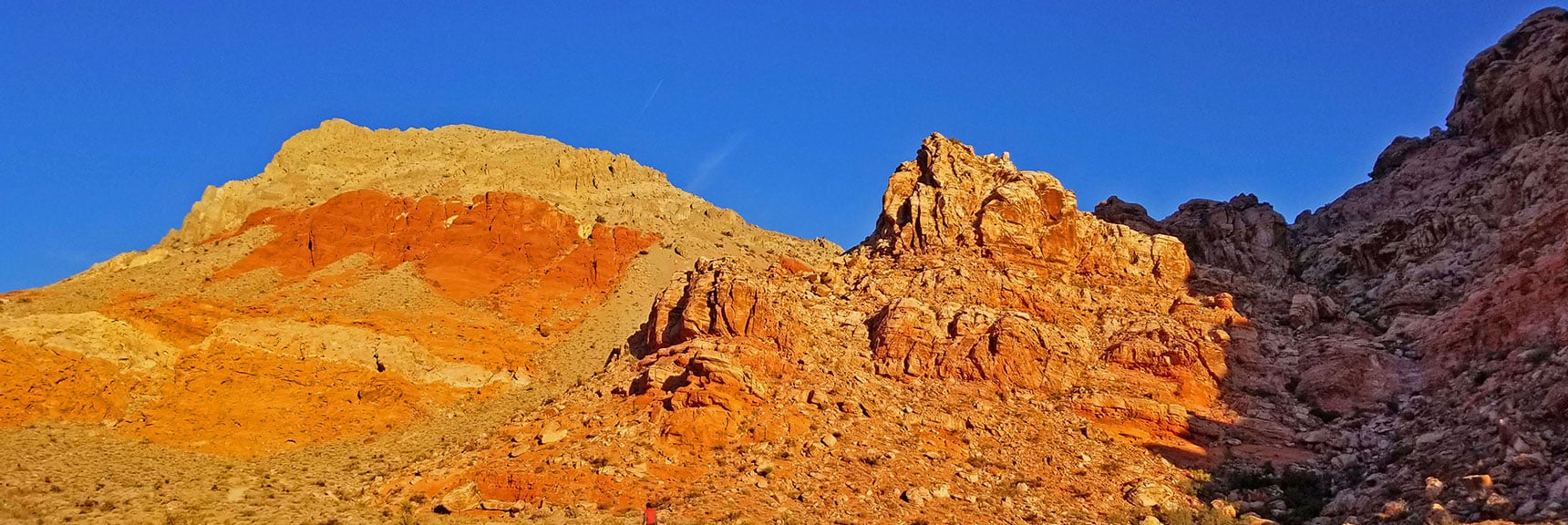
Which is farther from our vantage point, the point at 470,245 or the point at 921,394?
the point at 470,245

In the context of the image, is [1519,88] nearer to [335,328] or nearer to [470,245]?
[470,245]

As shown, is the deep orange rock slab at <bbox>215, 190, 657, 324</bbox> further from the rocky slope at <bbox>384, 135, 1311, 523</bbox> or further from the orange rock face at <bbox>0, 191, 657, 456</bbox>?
the rocky slope at <bbox>384, 135, 1311, 523</bbox>

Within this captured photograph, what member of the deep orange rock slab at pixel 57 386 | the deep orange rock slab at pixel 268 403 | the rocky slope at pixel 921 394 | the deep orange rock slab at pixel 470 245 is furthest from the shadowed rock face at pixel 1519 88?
the deep orange rock slab at pixel 57 386

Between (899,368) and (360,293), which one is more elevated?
(360,293)

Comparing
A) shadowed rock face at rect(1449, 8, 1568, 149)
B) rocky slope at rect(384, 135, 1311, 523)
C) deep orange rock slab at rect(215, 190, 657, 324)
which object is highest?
shadowed rock face at rect(1449, 8, 1568, 149)

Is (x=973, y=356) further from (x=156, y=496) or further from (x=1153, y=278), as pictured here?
(x=156, y=496)

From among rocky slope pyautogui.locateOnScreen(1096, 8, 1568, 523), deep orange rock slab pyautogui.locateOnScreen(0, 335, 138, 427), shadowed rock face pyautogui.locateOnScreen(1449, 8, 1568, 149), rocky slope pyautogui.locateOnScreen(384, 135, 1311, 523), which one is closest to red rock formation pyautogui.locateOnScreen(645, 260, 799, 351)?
rocky slope pyautogui.locateOnScreen(384, 135, 1311, 523)

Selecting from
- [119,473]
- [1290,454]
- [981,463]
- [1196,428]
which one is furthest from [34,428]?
[1290,454]

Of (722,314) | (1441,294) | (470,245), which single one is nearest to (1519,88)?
(1441,294)

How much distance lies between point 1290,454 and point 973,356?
9.37 m

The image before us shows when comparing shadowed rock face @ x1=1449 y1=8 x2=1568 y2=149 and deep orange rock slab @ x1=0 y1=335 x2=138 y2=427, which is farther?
shadowed rock face @ x1=1449 y1=8 x2=1568 y2=149

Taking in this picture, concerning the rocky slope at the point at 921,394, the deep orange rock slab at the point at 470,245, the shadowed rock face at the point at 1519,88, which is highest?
the shadowed rock face at the point at 1519,88

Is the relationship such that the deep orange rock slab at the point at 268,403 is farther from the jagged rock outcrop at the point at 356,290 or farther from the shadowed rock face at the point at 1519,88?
the shadowed rock face at the point at 1519,88

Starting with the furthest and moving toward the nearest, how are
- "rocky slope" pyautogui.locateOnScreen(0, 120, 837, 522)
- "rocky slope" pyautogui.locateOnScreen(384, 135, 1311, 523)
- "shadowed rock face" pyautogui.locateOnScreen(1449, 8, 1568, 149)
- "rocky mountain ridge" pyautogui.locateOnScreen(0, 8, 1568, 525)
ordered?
"shadowed rock face" pyautogui.locateOnScreen(1449, 8, 1568, 149)
"rocky slope" pyautogui.locateOnScreen(0, 120, 837, 522)
"rocky slope" pyautogui.locateOnScreen(384, 135, 1311, 523)
"rocky mountain ridge" pyautogui.locateOnScreen(0, 8, 1568, 525)
